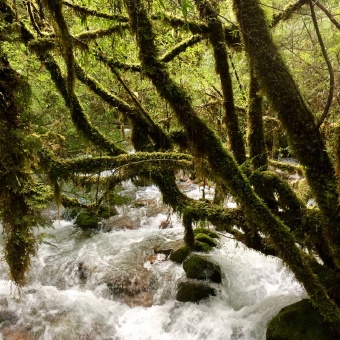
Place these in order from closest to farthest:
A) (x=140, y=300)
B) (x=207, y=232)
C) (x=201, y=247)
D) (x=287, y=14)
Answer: (x=287, y=14), (x=140, y=300), (x=201, y=247), (x=207, y=232)

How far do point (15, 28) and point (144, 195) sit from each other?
9.13 metres

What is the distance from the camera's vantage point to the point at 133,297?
7.10m

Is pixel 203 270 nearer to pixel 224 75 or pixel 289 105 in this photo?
pixel 224 75

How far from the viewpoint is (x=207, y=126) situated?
3.49 metres

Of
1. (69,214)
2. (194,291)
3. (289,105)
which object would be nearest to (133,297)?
(194,291)

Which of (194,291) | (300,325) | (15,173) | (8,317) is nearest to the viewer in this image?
(15,173)

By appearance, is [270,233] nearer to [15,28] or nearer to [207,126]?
[207,126]

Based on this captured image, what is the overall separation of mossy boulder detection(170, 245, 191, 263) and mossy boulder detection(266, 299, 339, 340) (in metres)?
3.10

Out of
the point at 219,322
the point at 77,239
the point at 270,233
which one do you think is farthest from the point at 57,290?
the point at 270,233

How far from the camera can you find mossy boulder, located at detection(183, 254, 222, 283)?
712 cm

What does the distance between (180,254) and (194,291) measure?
1365mm

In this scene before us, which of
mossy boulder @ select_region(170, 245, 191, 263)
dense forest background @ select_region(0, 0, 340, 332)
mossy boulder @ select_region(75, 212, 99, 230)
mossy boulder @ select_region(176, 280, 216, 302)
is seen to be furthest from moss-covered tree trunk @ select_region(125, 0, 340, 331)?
mossy boulder @ select_region(75, 212, 99, 230)

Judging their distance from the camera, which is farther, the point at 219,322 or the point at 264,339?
the point at 219,322

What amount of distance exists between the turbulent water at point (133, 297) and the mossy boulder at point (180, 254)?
0.52 feet
